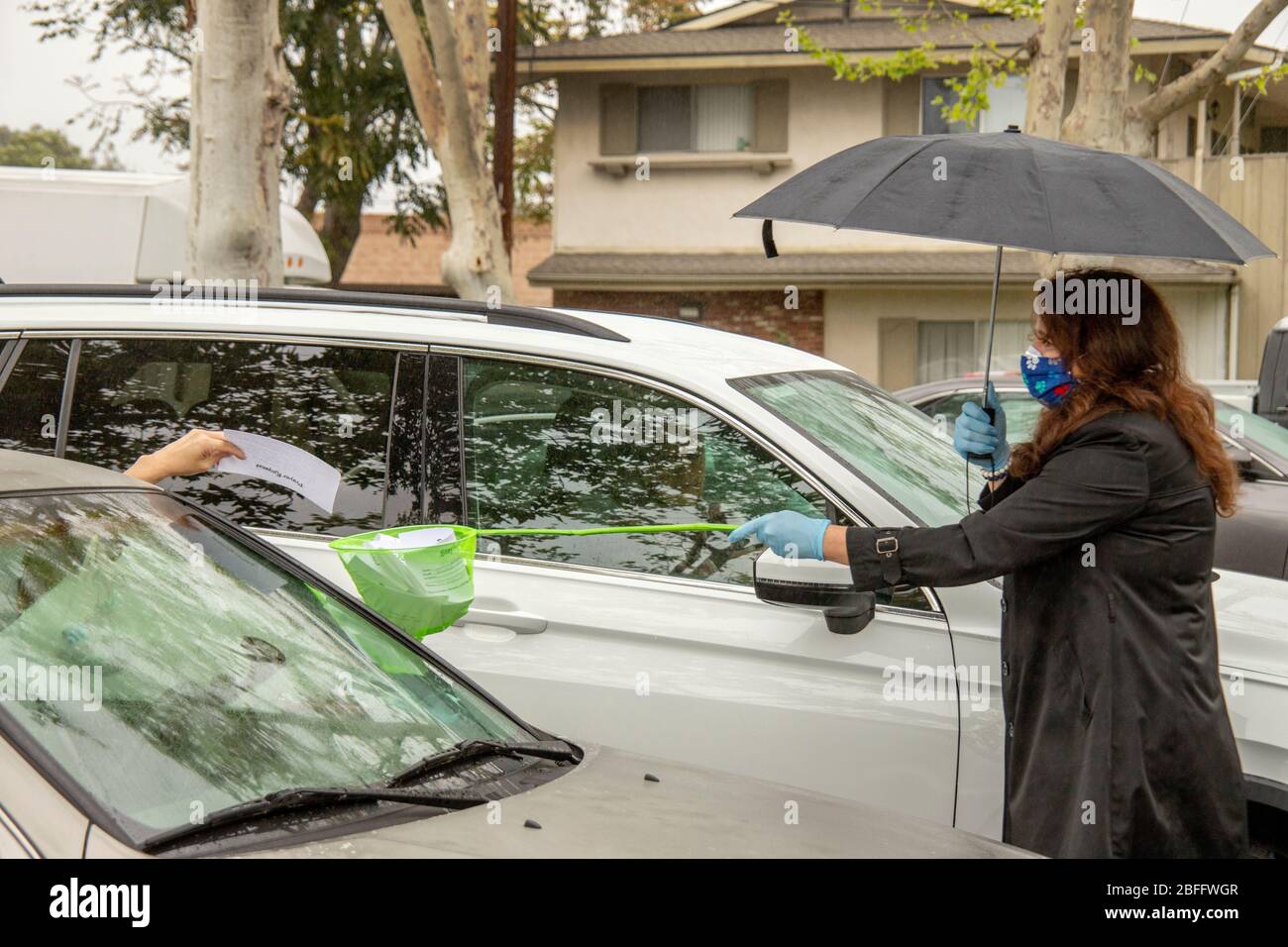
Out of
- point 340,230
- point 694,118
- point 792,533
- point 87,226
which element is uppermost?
point 694,118

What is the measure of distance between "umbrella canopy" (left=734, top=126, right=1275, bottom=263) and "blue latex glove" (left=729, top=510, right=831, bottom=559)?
0.64 meters

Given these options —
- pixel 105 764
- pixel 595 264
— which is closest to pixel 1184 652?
pixel 105 764

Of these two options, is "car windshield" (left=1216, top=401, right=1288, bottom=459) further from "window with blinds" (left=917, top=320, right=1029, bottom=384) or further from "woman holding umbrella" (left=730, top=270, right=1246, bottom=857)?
"window with blinds" (left=917, top=320, right=1029, bottom=384)

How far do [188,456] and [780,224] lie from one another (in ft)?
60.4

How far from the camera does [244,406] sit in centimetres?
392

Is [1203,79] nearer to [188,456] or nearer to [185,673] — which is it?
[188,456]

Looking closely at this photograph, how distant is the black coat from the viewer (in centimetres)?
296

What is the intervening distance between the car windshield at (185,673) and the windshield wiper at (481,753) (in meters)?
0.03

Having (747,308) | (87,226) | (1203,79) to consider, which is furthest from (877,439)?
(747,308)

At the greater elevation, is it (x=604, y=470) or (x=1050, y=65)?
(x=1050, y=65)

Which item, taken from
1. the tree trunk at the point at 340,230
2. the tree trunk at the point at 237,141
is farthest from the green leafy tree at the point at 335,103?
the tree trunk at the point at 237,141

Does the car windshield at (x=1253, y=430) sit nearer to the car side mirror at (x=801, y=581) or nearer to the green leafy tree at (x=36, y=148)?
the car side mirror at (x=801, y=581)

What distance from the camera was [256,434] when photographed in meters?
3.80

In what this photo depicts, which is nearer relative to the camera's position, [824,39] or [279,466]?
[279,466]
